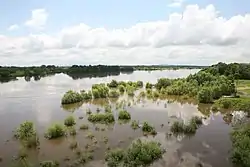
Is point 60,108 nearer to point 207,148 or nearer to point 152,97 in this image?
point 152,97

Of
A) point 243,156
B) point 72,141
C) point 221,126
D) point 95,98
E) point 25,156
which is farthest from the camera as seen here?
point 95,98

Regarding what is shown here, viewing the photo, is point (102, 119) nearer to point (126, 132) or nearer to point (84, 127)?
point (84, 127)

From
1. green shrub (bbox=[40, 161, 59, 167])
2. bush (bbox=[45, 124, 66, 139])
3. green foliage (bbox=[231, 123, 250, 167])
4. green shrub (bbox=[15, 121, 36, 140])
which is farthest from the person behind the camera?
bush (bbox=[45, 124, 66, 139])

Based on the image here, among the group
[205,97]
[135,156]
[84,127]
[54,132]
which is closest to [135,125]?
[84,127]

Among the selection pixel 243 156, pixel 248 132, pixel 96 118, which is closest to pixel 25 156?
pixel 96 118

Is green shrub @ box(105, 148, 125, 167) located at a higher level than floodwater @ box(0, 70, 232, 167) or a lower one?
higher

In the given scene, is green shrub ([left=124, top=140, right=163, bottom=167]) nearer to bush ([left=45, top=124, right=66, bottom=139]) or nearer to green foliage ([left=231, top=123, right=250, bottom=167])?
green foliage ([left=231, top=123, right=250, bottom=167])

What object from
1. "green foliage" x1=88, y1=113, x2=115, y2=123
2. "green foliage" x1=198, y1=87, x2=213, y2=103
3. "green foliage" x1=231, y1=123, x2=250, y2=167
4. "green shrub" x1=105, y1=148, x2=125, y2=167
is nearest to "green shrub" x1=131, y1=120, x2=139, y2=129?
"green foliage" x1=88, y1=113, x2=115, y2=123
